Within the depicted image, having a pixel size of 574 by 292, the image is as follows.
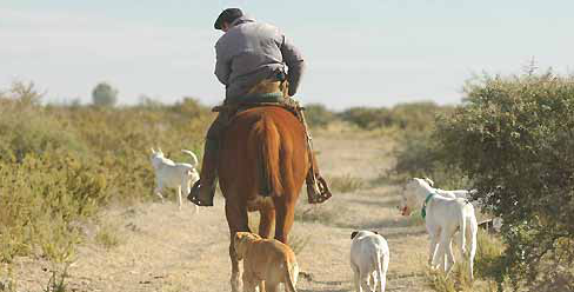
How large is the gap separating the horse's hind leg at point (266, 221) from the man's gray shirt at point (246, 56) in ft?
3.95

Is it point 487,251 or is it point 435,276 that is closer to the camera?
point 435,276

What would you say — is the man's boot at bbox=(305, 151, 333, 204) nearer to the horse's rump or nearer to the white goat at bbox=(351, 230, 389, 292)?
the horse's rump

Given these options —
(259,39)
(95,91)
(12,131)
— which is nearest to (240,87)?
(259,39)

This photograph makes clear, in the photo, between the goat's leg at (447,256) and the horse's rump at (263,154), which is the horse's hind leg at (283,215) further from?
the goat's leg at (447,256)

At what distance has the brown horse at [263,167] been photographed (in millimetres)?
8359

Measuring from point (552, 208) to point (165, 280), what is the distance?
181 inches

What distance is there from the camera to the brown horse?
8.36 m

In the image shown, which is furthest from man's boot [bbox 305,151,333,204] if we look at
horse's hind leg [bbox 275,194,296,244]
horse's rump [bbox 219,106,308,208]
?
horse's hind leg [bbox 275,194,296,244]

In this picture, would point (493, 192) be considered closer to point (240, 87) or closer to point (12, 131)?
point (240, 87)

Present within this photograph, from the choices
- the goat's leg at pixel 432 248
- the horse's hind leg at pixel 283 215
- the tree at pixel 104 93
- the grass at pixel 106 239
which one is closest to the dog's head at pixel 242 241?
the horse's hind leg at pixel 283 215

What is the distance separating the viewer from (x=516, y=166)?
29.4ft

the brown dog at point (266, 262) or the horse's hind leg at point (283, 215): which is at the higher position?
the horse's hind leg at point (283, 215)

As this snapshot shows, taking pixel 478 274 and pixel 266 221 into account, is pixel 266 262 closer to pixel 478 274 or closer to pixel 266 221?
pixel 266 221

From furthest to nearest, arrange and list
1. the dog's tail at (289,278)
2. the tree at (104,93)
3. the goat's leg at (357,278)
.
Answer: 1. the tree at (104,93)
2. the goat's leg at (357,278)
3. the dog's tail at (289,278)
